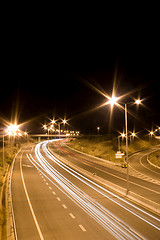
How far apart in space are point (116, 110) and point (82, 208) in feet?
446

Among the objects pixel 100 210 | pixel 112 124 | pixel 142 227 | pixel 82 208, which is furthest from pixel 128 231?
pixel 112 124

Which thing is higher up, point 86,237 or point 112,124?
point 112,124

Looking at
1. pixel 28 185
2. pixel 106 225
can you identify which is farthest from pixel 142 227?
pixel 28 185

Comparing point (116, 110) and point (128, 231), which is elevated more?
point (116, 110)

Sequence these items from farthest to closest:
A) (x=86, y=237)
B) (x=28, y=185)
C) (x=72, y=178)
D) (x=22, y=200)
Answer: (x=72, y=178) < (x=28, y=185) < (x=22, y=200) < (x=86, y=237)

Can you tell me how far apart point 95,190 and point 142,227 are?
11.5 m

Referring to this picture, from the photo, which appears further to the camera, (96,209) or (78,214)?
(96,209)

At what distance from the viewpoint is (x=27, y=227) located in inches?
592

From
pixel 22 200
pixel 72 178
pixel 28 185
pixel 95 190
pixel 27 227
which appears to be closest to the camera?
pixel 27 227

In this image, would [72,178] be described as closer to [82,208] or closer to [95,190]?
[95,190]

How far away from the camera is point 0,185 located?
27.6 meters

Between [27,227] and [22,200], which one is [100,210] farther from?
[22,200]

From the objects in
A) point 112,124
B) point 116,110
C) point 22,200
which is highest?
point 116,110

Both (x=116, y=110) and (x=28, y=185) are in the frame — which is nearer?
(x=28, y=185)
